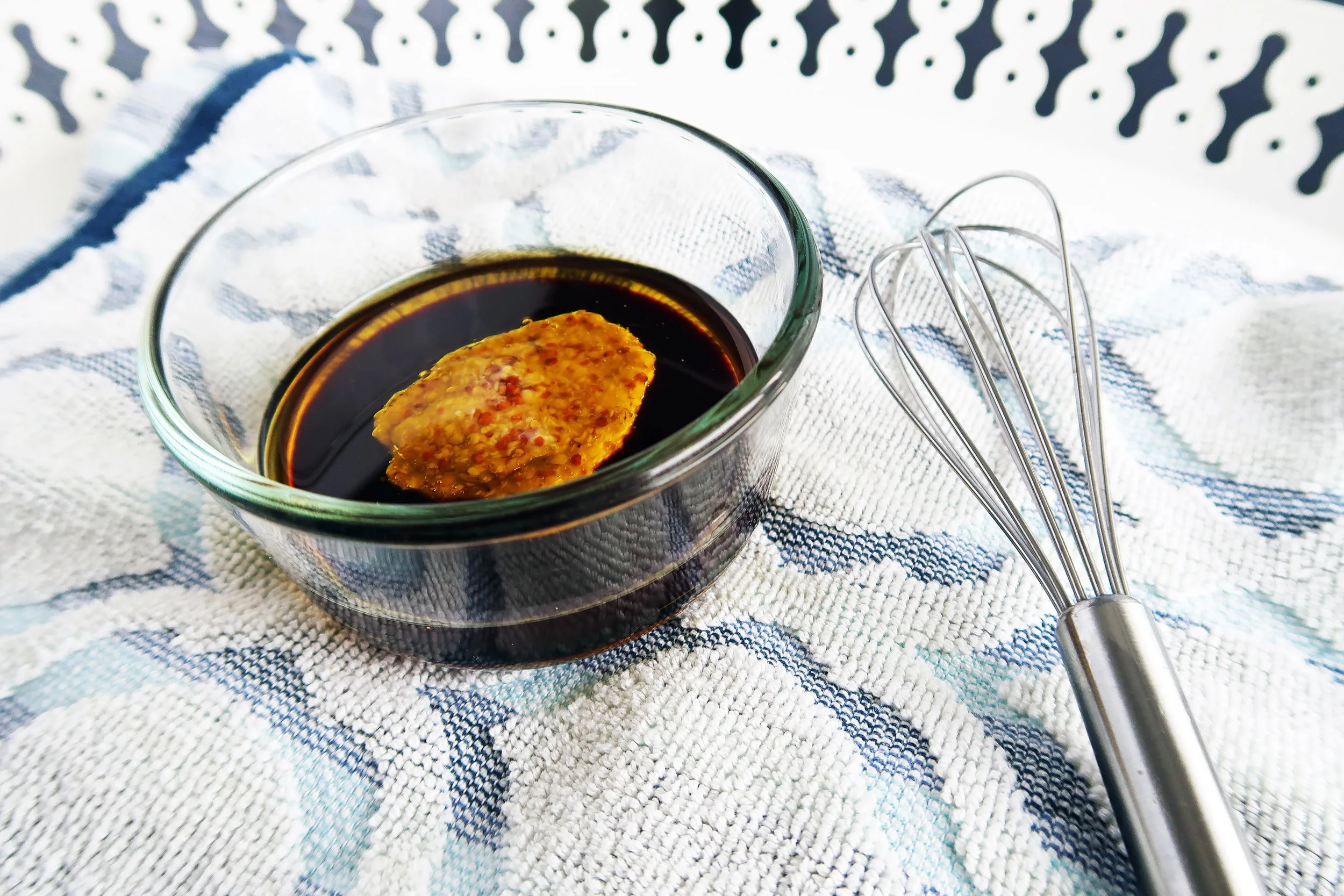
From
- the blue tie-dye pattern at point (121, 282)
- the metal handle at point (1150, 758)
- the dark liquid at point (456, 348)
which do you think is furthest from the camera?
the blue tie-dye pattern at point (121, 282)

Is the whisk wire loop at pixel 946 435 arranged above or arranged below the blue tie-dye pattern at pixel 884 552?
above

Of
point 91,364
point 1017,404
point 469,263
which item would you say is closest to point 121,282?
point 91,364

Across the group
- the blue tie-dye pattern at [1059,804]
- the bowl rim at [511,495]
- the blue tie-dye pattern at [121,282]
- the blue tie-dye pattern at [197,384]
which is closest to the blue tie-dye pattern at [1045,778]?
the blue tie-dye pattern at [1059,804]

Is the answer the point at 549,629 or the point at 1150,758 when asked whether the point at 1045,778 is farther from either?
the point at 549,629

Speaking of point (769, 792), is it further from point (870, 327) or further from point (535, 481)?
point (870, 327)

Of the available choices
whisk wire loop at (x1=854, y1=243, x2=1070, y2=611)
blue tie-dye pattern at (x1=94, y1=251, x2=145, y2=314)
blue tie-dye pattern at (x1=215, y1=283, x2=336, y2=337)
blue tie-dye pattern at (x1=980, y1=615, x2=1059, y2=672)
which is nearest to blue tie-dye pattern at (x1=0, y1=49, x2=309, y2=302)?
blue tie-dye pattern at (x1=94, y1=251, x2=145, y2=314)

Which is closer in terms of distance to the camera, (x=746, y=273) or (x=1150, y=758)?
(x=1150, y=758)

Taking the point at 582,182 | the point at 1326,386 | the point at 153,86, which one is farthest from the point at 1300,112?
the point at 153,86

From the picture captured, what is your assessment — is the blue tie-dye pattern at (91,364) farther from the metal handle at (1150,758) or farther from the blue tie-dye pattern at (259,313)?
the metal handle at (1150,758)
